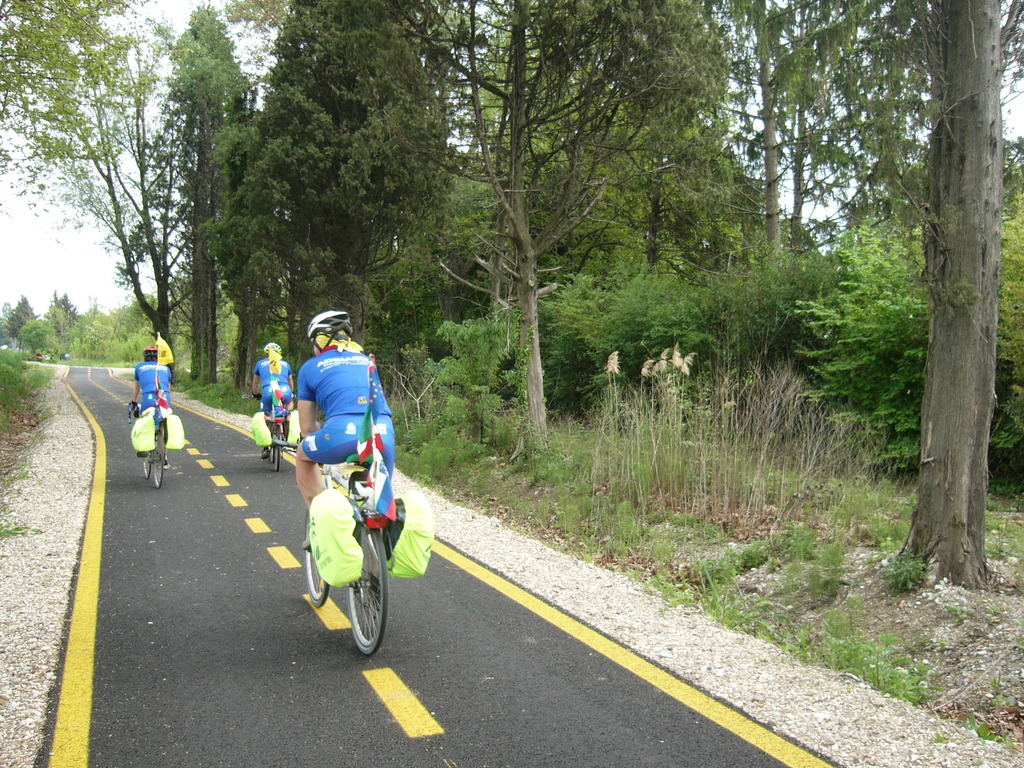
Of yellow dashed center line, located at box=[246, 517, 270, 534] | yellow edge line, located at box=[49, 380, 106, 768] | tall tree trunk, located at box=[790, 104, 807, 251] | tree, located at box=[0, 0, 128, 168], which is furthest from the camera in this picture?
tall tree trunk, located at box=[790, 104, 807, 251]

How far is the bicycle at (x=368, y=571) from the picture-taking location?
4.91 m

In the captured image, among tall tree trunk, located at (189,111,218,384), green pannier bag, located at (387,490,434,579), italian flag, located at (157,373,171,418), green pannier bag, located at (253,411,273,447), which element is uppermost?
tall tree trunk, located at (189,111,218,384)

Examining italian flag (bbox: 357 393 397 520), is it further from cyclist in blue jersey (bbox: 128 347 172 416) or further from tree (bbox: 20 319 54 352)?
tree (bbox: 20 319 54 352)

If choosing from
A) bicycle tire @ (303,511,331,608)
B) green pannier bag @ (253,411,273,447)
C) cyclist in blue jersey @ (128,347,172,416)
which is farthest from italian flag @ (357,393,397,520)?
green pannier bag @ (253,411,273,447)

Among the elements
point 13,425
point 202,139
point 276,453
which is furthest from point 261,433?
point 202,139

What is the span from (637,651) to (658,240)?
23.3m

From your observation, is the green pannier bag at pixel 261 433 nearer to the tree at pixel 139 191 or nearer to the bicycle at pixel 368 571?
the bicycle at pixel 368 571

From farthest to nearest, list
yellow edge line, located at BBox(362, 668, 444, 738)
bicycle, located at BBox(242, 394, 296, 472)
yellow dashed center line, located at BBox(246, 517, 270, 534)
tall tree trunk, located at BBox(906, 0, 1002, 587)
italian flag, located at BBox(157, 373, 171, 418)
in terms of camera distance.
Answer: bicycle, located at BBox(242, 394, 296, 472) < italian flag, located at BBox(157, 373, 171, 418) < yellow dashed center line, located at BBox(246, 517, 270, 534) < tall tree trunk, located at BBox(906, 0, 1002, 587) < yellow edge line, located at BBox(362, 668, 444, 738)

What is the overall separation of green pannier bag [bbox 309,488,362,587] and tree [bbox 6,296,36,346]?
594 feet

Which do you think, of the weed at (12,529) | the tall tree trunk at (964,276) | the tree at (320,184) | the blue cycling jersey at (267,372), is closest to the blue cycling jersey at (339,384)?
the tall tree trunk at (964,276)

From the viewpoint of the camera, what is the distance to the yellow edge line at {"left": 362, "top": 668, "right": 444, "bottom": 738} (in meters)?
4.19

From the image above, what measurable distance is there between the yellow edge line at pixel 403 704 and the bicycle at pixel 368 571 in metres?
0.24

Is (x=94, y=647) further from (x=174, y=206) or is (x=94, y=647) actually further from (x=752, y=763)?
(x=174, y=206)

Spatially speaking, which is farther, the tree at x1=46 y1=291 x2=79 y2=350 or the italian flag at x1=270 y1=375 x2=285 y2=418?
the tree at x1=46 y1=291 x2=79 y2=350
